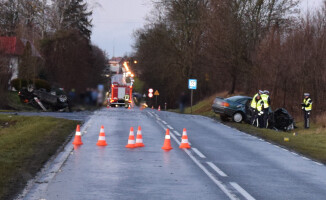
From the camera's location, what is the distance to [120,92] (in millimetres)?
49125

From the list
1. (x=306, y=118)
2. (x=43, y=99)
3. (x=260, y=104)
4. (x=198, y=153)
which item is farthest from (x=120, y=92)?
(x=198, y=153)

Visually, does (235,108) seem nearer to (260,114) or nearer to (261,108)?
(260,114)

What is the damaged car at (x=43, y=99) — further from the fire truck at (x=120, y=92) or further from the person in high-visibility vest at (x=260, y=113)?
the person in high-visibility vest at (x=260, y=113)

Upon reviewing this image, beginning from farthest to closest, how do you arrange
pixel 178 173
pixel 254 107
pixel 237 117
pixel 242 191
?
pixel 237 117, pixel 254 107, pixel 178 173, pixel 242 191

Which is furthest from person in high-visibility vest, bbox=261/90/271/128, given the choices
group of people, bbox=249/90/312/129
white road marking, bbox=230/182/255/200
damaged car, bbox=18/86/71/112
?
white road marking, bbox=230/182/255/200

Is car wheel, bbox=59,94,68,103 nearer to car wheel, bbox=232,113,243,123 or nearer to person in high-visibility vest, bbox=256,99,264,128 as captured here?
car wheel, bbox=232,113,243,123

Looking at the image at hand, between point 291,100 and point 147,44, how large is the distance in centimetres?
3289

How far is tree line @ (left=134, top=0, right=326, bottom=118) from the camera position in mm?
34250

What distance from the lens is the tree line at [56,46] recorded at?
3317cm

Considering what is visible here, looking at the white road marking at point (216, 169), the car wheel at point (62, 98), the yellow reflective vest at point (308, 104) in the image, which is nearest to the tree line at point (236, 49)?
the yellow reflective vest at point (308, 104)

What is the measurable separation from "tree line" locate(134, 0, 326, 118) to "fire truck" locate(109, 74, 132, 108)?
8.41 metres

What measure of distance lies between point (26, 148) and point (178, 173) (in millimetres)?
5918

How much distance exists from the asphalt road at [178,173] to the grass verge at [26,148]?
0.30 meters

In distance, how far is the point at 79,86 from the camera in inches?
1232
